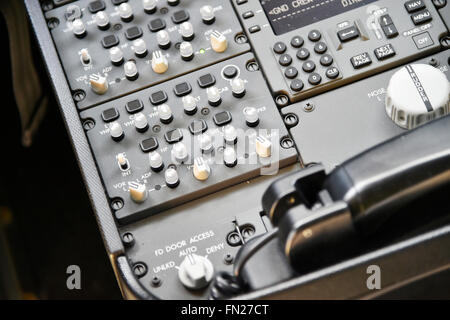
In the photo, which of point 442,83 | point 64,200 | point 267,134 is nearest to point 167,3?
point 267,134

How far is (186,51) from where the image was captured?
791 millimetres

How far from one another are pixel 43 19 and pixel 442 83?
1.63 ft

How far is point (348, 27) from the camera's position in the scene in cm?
78

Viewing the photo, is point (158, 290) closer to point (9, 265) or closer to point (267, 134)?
point (267, 134)

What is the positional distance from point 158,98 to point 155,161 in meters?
0.09

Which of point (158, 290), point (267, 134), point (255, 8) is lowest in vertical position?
point (158, 290)

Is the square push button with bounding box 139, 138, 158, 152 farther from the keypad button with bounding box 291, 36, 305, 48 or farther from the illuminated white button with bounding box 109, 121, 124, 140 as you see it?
the keypad button with bounding box 291, 36, 305, 48

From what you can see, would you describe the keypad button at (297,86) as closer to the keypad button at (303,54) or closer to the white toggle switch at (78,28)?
the keypad button at (303,54)

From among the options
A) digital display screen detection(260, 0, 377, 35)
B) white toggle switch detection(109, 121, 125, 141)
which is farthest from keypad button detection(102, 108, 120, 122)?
digital display screen detection(260, 0, 377, 35)

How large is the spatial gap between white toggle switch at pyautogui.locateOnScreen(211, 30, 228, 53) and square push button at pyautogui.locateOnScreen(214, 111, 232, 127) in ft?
0.30

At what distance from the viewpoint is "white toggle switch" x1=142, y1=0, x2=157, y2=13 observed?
82 cm

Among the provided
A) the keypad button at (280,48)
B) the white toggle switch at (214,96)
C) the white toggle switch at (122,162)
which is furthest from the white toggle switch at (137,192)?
the keypad button at (280,48)

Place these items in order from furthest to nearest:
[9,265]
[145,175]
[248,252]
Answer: [9,265]
[145,175]
[248,252]

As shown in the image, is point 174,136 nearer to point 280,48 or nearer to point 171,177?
point 171,177
